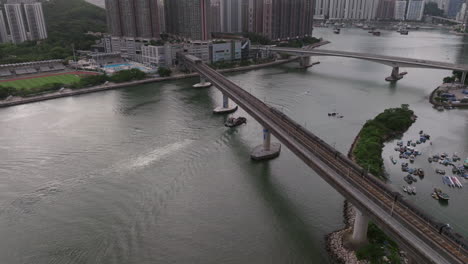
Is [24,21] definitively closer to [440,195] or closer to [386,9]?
[440,195]

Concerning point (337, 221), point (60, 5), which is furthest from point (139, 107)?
point (60, 5)

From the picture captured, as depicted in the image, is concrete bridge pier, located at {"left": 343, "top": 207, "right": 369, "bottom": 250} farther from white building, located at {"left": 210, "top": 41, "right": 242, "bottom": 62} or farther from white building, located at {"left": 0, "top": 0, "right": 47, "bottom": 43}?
white building, located at {"left": 0, "top": 0, "right": 47, "bottom": 43}

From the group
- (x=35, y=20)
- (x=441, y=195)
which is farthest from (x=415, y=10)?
(x=441, y=195)

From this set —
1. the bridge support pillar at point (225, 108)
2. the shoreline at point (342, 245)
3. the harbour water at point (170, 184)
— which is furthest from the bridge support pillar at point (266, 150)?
the bridge support pillar at point (225, 108)

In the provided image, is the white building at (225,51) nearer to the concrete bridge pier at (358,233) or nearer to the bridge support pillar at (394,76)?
the bridge support pillar at (394,76)

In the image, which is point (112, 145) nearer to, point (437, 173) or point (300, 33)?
point (437, 173)

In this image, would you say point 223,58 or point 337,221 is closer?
point 337,221

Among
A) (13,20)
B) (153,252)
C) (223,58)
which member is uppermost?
(13,20)
